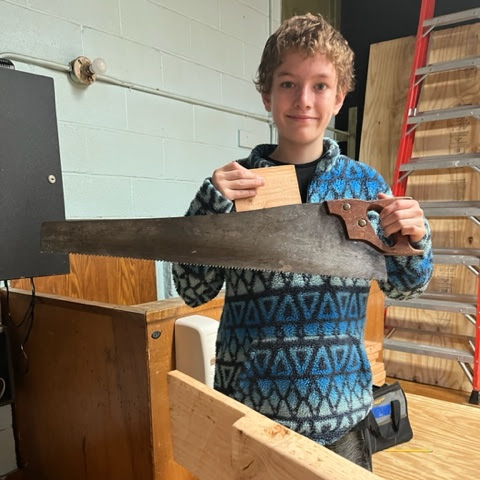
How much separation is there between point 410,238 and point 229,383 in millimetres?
395

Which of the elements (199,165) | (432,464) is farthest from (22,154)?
(432,464)

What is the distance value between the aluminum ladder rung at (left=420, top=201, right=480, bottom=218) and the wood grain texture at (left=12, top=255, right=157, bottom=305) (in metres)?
1.47

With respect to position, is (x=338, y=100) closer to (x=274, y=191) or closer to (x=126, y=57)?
(x=274, y=191)

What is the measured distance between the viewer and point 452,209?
2113mm

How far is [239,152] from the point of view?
2.36 metres

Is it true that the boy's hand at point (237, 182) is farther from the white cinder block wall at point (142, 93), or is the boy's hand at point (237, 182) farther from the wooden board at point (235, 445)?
the white cinder block wall at point (142, 93)

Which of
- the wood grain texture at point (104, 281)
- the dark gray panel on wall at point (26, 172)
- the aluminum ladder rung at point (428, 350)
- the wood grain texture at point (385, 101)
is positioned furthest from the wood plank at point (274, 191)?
the wood grain texture at point (385, 101)

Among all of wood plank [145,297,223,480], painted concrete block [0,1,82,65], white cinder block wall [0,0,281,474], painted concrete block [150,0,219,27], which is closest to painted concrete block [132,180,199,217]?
white cinder block wall [0,0,281,474]

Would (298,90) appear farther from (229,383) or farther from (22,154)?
(22,154)

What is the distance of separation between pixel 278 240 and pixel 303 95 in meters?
0.26

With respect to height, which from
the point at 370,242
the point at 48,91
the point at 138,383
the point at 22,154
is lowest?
the point at 138,383

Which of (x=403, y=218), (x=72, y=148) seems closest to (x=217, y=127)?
(x=72, y=148)

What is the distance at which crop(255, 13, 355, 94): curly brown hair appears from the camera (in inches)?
28.4

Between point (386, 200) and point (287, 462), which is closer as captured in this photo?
point (287, 462)
